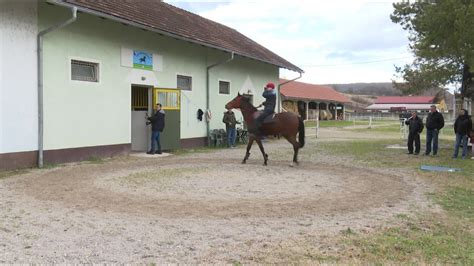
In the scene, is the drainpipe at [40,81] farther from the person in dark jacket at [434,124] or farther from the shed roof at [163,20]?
the person in dark jacket at [434,124]

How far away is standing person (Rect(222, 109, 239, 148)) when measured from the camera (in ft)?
58.5

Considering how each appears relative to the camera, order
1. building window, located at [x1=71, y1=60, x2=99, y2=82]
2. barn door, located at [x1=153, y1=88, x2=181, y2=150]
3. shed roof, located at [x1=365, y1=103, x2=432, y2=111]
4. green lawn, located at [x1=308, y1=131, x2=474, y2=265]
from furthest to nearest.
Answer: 1. shed roof, located at [x1=365, y1=103, x2=432, y2=111]
2. barn door, located at [x1=153, y1=88, x2=181, y2=150]
3. building window, located at [x1=71, y1=60, x2=99, y2=82]
4. green lawn, located at [x1=308, y1=131, x2=474, y2=265]

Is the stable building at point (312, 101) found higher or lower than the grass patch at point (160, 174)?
higher

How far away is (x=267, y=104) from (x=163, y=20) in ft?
20.0

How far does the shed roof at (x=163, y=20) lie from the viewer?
1230 centimetres

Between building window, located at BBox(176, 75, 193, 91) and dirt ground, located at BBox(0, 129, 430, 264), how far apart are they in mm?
5911

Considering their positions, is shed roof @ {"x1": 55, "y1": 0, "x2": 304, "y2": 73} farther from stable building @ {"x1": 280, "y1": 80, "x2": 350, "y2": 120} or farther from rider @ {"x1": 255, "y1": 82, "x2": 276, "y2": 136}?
stable building @ {"x1": 280, "y1": 80, "x2": 350, "y2": 120}

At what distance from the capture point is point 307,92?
55312 mm

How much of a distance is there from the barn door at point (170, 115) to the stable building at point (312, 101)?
3079cm

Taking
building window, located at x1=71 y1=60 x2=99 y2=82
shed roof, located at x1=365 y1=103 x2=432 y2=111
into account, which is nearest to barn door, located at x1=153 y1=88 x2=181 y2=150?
building window, located at x1=71 y1=60 x2=99 y2=82

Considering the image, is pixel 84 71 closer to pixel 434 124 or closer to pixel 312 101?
pixel 434 124

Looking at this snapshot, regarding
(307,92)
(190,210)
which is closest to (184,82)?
(190,210)

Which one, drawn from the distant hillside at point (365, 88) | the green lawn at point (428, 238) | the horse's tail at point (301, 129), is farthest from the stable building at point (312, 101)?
the distant hillside at point (365, 88)

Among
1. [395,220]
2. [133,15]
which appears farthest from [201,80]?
[395,220]
